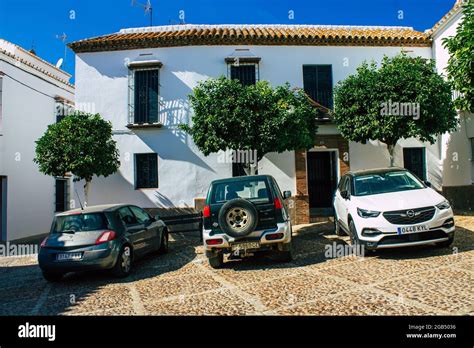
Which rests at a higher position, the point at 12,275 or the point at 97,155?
the point at 97,155

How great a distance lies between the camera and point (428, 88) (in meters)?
10.1

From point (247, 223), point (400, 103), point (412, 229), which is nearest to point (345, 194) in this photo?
point (412, 229)

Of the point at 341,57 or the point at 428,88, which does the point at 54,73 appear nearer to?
the point at 341,57

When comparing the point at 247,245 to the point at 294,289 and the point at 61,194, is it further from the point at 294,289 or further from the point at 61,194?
the point at 61,194

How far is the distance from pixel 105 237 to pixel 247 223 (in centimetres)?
277

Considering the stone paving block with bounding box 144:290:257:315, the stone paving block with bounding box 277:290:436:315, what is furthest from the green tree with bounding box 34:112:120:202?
the stone paving block with bounding box 277:290:436:315

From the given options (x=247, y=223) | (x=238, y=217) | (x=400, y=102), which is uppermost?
(x=400, y=102)

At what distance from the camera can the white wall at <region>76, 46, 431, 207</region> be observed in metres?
12.7

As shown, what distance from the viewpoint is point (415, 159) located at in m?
13.2

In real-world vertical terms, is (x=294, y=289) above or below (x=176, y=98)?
below

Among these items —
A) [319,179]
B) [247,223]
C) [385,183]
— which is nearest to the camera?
[247,223]

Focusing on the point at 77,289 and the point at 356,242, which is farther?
the point at 356,242
